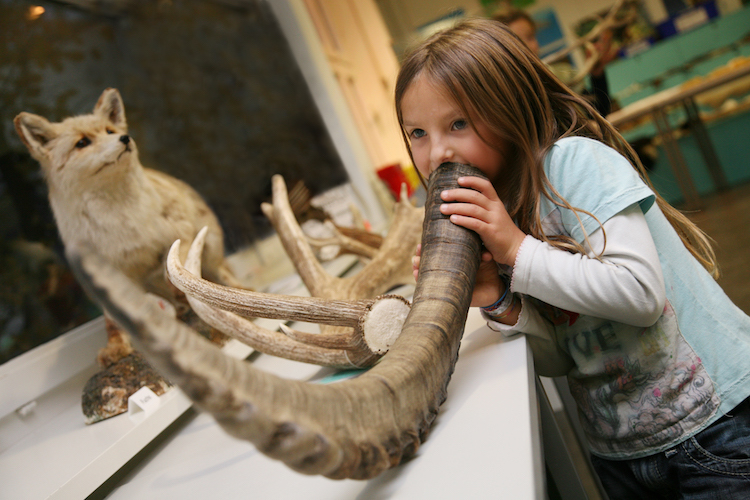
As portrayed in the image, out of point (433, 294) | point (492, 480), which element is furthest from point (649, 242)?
point (492, 480)

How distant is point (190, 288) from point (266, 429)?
53 cm

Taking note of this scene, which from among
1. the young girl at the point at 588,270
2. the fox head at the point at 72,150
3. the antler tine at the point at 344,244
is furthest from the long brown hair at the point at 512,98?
the antler tine at the point at 344,244

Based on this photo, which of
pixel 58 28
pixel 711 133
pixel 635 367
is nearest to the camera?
pixel 635 367

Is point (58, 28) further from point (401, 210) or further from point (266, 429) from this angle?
point (266, 429)

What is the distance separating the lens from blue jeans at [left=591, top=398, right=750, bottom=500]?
774 millimetres

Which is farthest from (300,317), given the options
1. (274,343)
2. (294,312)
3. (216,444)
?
(216,444)

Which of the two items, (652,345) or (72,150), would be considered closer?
(652,345)

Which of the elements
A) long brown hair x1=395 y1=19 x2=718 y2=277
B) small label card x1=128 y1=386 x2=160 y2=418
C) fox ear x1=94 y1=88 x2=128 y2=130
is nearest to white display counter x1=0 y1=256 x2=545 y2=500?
small label card x1=128 y1=386 x2=160 y2=418

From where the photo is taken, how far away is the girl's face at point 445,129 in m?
0.84

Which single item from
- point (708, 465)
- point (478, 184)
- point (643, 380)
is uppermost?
point (478, 184)

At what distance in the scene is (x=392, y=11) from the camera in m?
7.48

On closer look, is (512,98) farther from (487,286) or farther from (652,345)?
(652,345)

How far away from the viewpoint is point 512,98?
2.78 ft

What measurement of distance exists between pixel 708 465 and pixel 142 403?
3.24 ft
